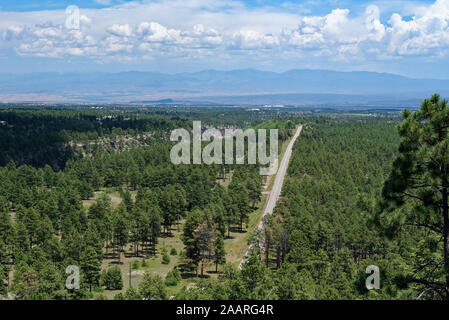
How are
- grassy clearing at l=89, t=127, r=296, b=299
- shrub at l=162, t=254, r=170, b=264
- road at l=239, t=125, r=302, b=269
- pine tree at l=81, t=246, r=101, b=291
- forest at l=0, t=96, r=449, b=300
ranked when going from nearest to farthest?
forest at l=0, t=96, r=449, b=300 → pine tree at l=81, t=246, r=101, b=291 → grassy clearing at l=89, t=127, r=296, b=299 → shrub at l=162, t=254, r=170, b=264 → road at l=239, t=125, r=302, b=269

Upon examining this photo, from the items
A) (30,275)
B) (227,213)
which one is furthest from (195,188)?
(30,275)

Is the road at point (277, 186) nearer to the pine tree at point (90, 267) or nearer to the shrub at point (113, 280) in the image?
the shrub at point (113, 280)

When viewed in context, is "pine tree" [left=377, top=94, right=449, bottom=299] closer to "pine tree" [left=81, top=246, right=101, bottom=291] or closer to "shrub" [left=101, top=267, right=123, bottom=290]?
"shrub" [left=101, top=267, right=123, bottom=290]

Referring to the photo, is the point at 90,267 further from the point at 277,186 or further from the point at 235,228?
the point at 277,186

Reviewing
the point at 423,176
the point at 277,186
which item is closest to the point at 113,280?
the point at 423,176

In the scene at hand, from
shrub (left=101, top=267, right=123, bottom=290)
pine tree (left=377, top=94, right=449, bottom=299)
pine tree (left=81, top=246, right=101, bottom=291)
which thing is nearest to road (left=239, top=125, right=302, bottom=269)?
shrub (left=101, top=267, right=123, bottom=290)

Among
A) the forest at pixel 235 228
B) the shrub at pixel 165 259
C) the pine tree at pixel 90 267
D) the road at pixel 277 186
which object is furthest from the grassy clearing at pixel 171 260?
the road at pixel 277 186

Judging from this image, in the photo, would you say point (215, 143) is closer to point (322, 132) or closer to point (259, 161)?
point (259, 161)

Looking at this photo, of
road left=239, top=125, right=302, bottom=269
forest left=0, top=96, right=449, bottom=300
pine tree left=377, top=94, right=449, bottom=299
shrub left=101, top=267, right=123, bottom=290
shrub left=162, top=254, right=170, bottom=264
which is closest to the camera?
pine tree left=377, top=94, right=449, bottom=299
